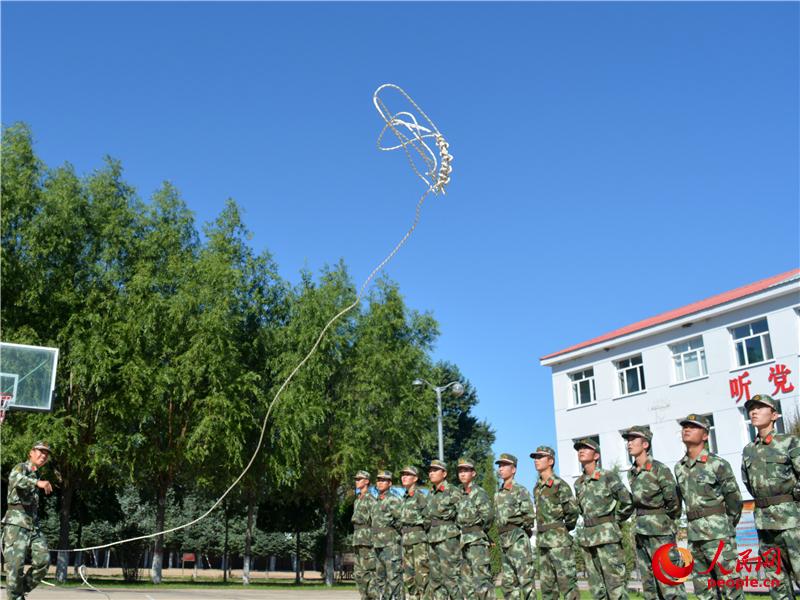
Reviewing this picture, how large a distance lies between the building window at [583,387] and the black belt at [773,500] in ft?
91.2

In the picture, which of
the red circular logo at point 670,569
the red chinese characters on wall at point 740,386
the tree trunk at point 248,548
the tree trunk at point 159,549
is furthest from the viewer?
the tree trunk at point 248,548

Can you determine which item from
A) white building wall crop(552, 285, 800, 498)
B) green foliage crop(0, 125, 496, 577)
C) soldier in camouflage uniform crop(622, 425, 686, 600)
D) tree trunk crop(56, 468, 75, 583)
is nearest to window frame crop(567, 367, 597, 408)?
white building wall crop(552, 285, 800, 498)

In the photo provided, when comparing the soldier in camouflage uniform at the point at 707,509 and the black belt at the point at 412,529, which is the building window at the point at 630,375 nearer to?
the black belt at the point at 412,529

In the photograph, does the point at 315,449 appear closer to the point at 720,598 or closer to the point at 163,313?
the point at 163,313

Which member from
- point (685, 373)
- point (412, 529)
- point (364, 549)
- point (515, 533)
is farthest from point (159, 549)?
point (685, 373)

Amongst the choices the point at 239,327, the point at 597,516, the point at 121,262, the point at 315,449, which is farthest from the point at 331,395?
Answer: the point at 597,516

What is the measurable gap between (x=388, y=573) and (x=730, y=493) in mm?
6382

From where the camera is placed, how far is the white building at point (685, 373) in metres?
26.5

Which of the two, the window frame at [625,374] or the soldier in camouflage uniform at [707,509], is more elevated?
the window frame at [625,374]

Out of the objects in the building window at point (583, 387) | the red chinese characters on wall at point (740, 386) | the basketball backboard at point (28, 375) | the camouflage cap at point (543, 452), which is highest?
the building window at point (583, 387)

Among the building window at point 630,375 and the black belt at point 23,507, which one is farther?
the building window at point 630,375

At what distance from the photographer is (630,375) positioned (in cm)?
3284

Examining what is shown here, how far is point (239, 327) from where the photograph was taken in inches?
1150

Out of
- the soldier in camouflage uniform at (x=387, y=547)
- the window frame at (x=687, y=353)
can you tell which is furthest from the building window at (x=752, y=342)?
the soldier in camouflage uniform at (x=387, y=547)
